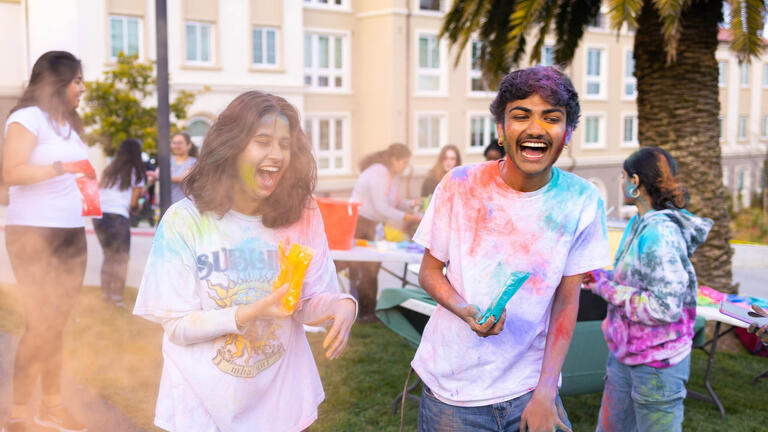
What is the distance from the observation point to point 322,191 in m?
26.0

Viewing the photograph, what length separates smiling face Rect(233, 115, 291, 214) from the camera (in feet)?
6.93

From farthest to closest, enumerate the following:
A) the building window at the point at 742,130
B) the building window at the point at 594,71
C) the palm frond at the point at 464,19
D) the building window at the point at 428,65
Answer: the building window at the point at 742,130 → the building window at the point at 594,71 → the building window at the point at 428,65 → the palm frond at the point at 464,19

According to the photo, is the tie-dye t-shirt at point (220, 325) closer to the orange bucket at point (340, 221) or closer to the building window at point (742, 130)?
the orange bucket at point (340, 221)

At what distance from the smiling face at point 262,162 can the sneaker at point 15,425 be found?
A: 219 centimetres

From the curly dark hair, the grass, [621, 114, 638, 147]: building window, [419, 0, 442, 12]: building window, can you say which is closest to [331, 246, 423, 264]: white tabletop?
the grass

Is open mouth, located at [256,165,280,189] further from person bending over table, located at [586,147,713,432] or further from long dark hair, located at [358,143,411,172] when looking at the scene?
long dark hair, located at [358,143,411,172]

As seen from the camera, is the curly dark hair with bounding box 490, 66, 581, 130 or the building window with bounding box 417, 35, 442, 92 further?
the building window with bounding box 417, 35, 442, 92

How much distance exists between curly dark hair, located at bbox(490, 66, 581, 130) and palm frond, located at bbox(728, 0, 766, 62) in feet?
15.4

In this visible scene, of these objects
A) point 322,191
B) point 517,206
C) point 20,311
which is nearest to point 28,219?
point 517,206

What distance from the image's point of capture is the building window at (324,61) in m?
27.4

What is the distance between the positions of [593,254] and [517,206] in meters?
0.26

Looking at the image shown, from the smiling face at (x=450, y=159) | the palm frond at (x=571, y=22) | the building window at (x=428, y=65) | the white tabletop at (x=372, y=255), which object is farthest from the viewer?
the building window at (x=428, y=65)

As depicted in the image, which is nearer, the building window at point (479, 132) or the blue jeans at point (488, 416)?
the blue jeans at point (488, 416)

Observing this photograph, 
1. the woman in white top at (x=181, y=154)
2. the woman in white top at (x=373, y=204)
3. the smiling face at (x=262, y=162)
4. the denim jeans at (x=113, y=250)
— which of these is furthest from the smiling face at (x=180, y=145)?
the smiling face at (x=262, y=162)
